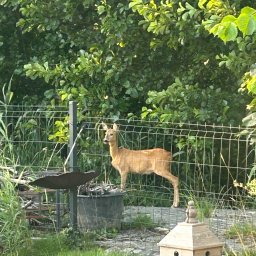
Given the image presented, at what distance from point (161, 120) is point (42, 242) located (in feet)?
8.11

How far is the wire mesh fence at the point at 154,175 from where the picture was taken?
26.8 ft

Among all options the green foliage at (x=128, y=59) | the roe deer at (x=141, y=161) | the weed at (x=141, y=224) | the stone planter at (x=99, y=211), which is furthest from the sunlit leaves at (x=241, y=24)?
the roe deer at (x=141, y=161)

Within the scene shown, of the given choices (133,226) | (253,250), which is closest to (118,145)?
(133,226)

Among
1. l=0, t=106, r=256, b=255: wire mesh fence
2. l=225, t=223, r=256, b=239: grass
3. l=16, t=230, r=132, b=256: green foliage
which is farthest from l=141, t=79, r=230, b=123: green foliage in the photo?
l=16, t=230, r=132, b=256: green foliage

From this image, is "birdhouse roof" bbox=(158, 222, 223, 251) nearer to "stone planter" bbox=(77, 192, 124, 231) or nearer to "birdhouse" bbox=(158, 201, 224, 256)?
"birdhouse" bbox=(158, 201, 224, 256)

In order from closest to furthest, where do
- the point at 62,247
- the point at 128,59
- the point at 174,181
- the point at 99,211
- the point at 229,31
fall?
the point at 229,31
the point at 62,247
the point at 99,211
the point at 174,181
the point at 128,59

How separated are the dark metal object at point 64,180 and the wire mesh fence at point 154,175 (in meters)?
0.66

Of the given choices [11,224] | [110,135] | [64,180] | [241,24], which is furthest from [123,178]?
[241,24]

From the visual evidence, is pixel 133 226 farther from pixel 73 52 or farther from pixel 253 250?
pixel 73 52

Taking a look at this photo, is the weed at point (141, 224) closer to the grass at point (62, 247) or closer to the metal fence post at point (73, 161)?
the grass at point (62, 247)

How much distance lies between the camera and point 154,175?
405 inches

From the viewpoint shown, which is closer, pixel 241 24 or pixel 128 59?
pixel 241 24

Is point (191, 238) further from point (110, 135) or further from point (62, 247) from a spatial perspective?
point (110, 135)

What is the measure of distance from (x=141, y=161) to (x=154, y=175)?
2.56ft
